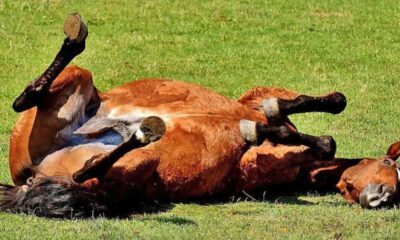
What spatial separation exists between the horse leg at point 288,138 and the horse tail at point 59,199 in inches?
53.2

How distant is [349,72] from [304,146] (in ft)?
21.2

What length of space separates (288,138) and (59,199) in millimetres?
1856

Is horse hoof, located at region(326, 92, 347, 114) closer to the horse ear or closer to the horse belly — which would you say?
the horse ear

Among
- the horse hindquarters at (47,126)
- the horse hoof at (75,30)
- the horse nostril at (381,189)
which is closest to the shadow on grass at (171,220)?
the horse hindquarters at (47,126)

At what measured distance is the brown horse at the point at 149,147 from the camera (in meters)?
7.61

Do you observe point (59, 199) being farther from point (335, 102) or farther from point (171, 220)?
point (335, 102)

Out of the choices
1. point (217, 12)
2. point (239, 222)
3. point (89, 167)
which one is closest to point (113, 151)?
point (89, 167)

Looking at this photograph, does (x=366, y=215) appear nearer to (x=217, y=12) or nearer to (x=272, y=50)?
(x=272, y=50)

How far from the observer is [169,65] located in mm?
Answer: 14836

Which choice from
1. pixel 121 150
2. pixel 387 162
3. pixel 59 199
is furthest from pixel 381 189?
pixel 59 199

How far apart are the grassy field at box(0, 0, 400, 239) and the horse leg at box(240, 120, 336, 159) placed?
43 centimetres

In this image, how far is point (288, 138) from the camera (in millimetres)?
8305

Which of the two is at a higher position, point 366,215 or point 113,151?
point 113,151

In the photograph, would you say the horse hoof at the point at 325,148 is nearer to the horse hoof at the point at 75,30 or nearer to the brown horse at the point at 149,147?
the brown horse at the point at 149,147
